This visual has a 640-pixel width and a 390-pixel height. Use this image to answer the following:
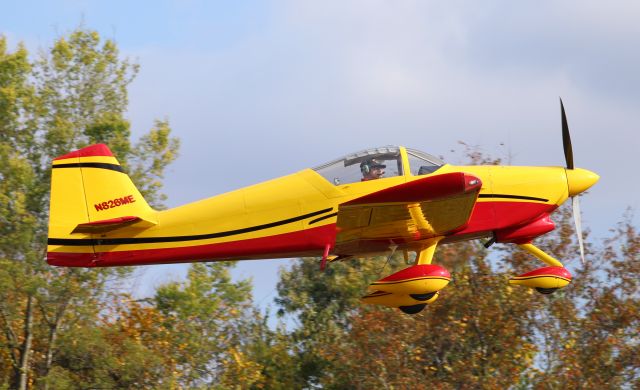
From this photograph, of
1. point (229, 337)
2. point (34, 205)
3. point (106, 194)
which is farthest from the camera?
point (229, 337)

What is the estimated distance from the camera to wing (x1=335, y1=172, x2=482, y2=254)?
1091 centimetres

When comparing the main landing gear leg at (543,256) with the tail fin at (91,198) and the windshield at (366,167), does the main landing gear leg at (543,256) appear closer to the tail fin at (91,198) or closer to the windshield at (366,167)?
the windshield at (366,167)

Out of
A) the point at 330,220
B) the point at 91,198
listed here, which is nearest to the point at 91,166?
the point at 91,198

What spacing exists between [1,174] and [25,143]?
1150mm

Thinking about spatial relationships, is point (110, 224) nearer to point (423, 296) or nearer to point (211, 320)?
point (423, 296)

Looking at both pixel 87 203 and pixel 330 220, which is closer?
pixel 330 220

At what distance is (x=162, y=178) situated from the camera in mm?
23672

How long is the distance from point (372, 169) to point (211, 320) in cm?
1541

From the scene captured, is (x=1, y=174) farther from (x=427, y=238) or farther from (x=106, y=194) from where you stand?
(x=427, y=238)

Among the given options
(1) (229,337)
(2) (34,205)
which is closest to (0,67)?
(2) (34,205)

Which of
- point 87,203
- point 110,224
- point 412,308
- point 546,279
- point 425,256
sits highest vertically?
point 87,203

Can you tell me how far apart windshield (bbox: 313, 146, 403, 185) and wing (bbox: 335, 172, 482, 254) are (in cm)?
54

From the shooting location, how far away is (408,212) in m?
11.7

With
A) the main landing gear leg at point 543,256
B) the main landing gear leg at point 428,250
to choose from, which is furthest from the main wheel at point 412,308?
the main landing gear leg at point 543,256
